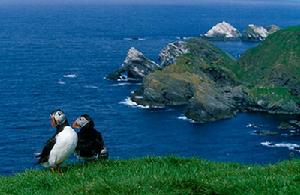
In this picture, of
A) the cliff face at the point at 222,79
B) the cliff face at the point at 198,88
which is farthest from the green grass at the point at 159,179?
the cliff face at the point at 198,88

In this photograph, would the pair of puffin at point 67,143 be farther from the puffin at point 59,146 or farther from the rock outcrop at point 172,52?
the rock outcrop at point 172,52

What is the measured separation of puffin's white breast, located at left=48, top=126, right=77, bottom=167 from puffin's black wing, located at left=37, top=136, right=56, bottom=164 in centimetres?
24

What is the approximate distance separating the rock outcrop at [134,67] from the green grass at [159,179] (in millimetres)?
163198

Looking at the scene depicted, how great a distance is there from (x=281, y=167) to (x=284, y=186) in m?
3.33

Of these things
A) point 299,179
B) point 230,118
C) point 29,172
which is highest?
point 299,179

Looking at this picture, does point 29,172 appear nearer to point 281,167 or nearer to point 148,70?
point 281,167

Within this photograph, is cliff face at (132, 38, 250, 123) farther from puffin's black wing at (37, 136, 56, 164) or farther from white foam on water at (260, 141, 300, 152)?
puffin's black wing at (37, 136, 56, 164)

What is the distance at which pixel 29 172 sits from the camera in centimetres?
1931

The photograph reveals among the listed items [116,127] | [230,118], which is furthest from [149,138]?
[230,118]

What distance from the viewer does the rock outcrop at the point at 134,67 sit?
18350cm

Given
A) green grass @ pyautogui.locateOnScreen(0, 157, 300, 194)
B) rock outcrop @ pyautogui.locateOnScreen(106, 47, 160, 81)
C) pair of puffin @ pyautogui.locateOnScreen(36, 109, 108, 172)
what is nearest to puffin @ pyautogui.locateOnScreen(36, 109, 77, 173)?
pair of puffin @ pyautogui.locateOnScreen(36, 109, 108, 172)

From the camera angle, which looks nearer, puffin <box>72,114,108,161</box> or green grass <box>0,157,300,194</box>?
green grass <box>0,157,300,194</box>

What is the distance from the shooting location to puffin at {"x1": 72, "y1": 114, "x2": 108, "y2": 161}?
1936 centimetres

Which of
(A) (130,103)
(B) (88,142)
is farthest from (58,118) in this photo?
(A) (130,103)
